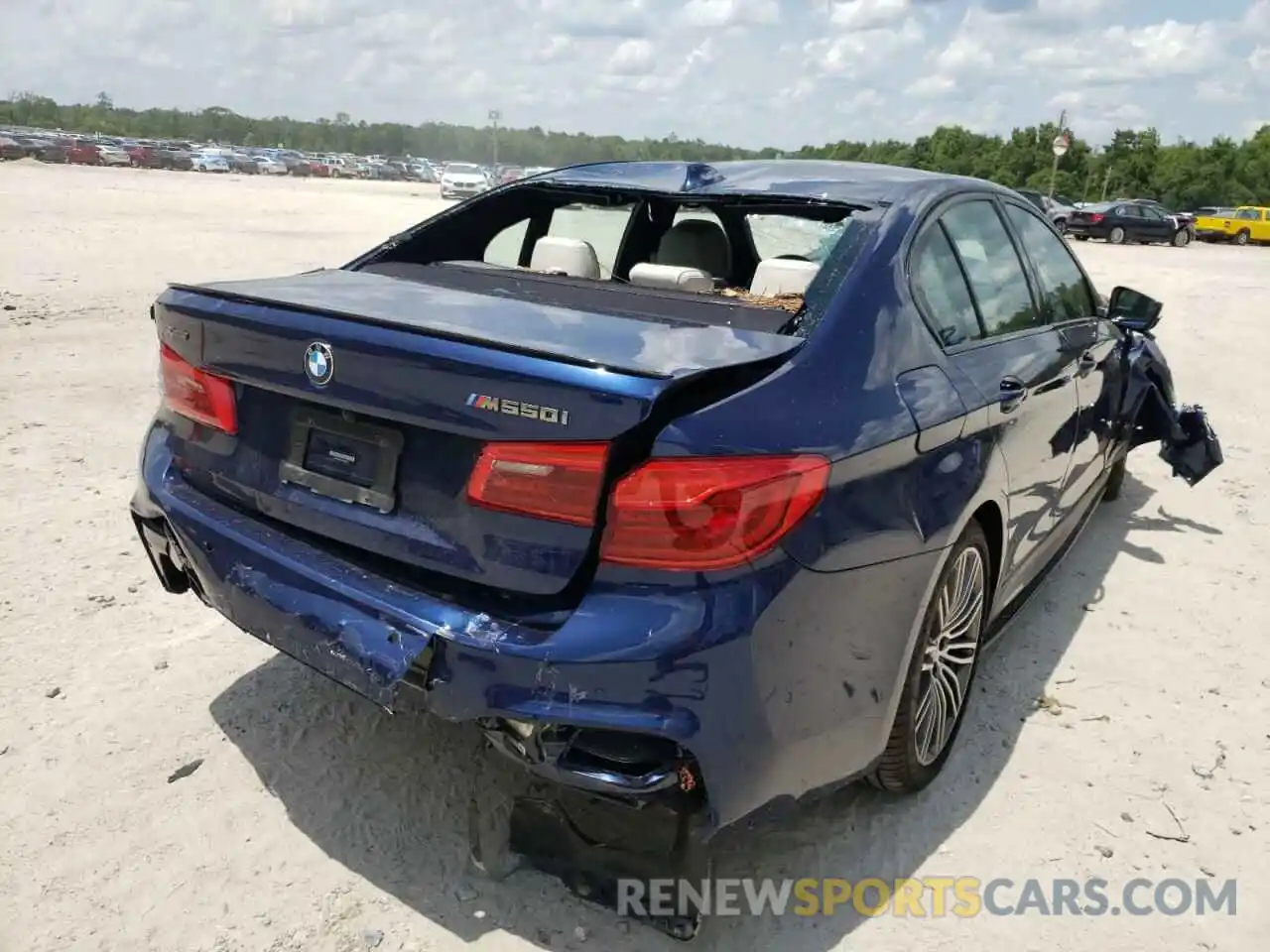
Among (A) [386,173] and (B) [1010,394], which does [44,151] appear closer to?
(A) [386,173]

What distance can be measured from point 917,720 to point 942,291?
120 centimetres

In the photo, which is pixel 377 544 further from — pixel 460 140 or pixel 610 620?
pixel 460 140

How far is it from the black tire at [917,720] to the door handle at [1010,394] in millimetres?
381

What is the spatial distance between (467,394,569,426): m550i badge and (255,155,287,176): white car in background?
6738 centimetres

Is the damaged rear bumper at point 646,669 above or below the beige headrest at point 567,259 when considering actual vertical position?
below

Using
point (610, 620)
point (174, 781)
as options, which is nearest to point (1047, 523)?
point (610, 620)

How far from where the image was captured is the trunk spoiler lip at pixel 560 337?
200 centimetres

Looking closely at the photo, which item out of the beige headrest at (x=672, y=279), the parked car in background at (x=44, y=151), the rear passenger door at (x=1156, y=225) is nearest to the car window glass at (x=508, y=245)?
the beige headrest at (x=672, y=279)

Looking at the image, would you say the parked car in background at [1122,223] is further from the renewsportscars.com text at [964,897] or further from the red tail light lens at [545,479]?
the red tail light lens at [545,479]

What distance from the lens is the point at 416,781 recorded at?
2779 millimetres

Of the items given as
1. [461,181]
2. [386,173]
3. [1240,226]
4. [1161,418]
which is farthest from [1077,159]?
[1161,418]

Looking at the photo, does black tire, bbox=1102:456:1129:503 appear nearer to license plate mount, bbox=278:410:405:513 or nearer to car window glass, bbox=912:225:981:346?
car window glass, bbox=912:225:981:346

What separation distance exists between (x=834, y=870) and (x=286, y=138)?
143 metres

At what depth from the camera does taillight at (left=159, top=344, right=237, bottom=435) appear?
2.54m
